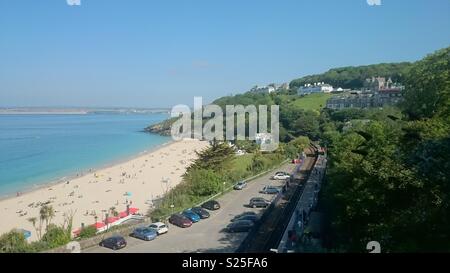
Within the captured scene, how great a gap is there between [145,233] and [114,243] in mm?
1122

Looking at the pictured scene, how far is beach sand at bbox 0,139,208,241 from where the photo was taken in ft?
60.1

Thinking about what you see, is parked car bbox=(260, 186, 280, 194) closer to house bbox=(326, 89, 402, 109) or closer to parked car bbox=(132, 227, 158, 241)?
parked car bbox=(132, 227, 158, 241)

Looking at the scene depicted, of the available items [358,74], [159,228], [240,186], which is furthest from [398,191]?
[358,74]

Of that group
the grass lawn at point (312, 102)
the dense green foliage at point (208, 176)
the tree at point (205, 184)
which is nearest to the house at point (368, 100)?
the grass lawn at point (312, 102)

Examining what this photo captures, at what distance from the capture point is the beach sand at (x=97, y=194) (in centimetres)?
1831

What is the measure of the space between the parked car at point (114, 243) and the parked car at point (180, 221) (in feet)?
8.39

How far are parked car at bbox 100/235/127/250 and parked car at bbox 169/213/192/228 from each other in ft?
8.39

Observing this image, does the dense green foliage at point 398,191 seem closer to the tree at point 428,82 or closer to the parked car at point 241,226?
the tree at point 428,82

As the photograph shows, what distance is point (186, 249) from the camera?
343 inches

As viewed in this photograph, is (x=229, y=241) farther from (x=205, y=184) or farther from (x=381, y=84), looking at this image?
(x=381, y=84)

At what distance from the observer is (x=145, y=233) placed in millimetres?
9539

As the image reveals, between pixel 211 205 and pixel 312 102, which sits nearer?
pixel 211 205
